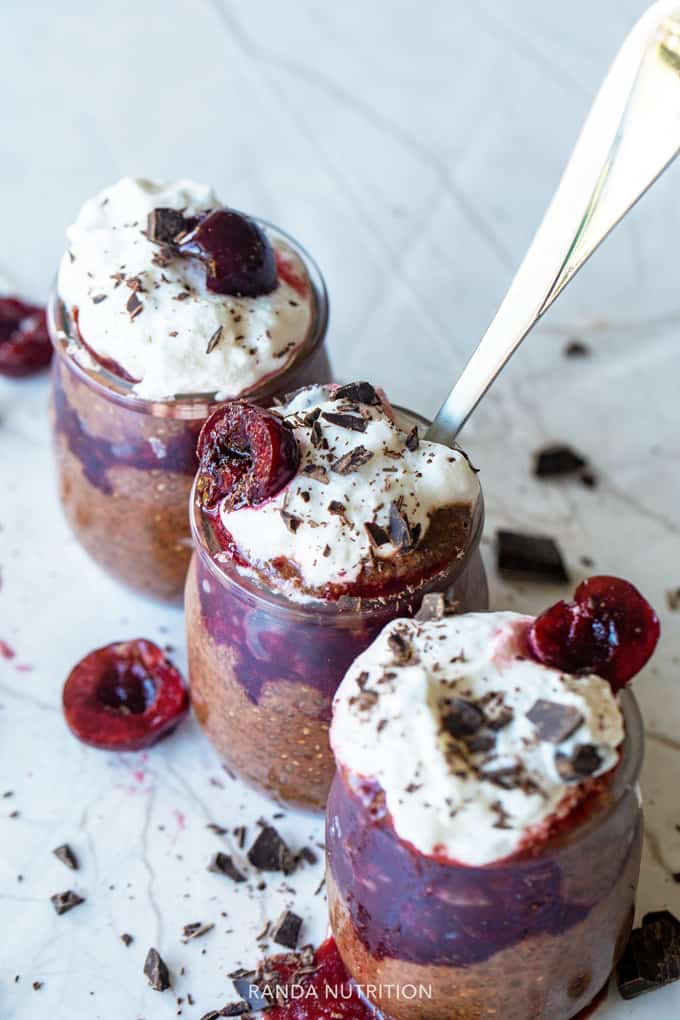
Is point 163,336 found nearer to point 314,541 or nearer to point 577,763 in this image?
point 314,541

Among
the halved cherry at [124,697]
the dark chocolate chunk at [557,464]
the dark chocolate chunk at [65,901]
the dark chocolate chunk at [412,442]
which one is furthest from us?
the dark chocolate chunk at [557,464]

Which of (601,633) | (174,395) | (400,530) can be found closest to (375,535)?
(400,530)

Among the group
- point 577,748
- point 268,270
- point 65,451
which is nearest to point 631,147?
point 268,270

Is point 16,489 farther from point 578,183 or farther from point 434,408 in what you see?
point 578,183

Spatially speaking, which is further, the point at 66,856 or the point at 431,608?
the point at 66,856

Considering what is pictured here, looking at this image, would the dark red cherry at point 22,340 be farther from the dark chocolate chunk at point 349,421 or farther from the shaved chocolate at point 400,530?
the shaved chocolate at point 400,530

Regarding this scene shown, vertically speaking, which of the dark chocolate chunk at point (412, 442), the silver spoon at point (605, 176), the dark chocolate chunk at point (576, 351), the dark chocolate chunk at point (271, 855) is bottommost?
the dark chocolate chunk at point (271, 855)

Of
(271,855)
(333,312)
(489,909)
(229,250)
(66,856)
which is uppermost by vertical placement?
(229,250)

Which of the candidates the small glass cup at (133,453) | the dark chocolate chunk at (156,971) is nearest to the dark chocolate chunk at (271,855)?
the dark chocolate chunk at (156,971)
